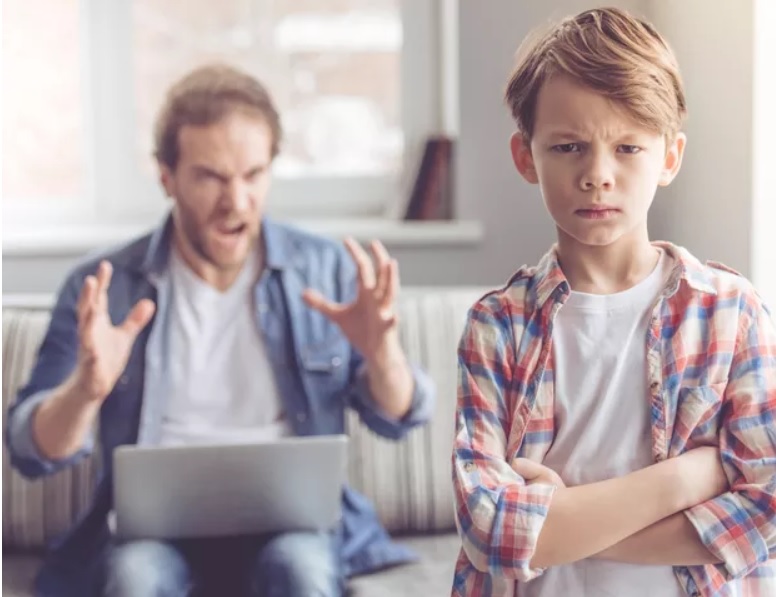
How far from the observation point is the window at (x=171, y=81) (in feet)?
6.04

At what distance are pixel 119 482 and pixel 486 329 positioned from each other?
471 millimetres

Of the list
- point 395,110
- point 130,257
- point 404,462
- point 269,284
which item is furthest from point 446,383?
point 395,110

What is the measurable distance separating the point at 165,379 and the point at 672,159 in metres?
0.70

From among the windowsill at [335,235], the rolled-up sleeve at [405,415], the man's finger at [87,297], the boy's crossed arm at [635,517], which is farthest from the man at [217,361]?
the boy's crossed arm at [635,517]

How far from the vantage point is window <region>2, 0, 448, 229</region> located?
6.04 ft


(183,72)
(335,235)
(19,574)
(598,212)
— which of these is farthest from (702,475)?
(183,72)

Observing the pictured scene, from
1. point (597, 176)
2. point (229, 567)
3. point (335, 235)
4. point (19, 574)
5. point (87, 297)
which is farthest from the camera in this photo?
point (335, 235)

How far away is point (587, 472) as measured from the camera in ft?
1.98

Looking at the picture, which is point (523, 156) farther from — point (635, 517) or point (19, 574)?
point (19, 574)

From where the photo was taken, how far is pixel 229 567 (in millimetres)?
1111

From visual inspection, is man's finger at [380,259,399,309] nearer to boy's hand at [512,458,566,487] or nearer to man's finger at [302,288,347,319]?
man's finger at [302,288,347,319]

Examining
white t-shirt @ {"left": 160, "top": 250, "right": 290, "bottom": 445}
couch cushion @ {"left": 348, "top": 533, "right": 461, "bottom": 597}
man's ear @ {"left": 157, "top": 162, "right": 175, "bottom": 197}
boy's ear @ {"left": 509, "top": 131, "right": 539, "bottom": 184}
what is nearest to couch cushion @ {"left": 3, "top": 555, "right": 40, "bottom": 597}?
white t-shirt @ {"left": 160, "top": 250, "right": 290, "bottom": 445}

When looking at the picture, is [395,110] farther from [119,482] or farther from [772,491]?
[772,491]

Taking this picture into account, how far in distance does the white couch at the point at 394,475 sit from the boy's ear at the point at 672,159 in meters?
0.72
